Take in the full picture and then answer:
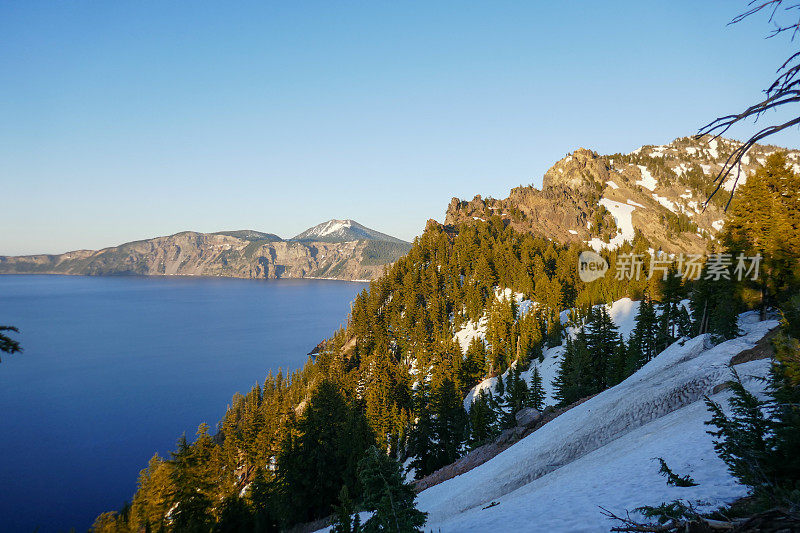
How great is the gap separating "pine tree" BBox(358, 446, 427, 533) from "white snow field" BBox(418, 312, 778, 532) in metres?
2.28

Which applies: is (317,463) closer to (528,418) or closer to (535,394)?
(528,418)

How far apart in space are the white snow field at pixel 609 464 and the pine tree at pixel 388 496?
7.47ft

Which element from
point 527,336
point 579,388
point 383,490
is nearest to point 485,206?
point 527,336

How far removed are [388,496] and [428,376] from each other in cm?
5726

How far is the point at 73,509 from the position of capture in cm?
5438

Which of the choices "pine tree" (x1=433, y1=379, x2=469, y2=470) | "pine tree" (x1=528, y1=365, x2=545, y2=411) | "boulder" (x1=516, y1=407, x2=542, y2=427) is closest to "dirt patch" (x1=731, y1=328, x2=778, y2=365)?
"boulder" (x1=516, y1=407, x2=542, y2=427)

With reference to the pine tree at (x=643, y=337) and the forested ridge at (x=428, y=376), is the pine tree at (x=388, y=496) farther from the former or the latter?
the pine tree at (x=643, y=337)

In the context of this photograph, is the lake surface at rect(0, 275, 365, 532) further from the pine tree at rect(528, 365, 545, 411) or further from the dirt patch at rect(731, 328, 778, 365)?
the dirt patch at rect(731, 328, 778, 365)

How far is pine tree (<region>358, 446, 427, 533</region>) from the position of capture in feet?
37.7

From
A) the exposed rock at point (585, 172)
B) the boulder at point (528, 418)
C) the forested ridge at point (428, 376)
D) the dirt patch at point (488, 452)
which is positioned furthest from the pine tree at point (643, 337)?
the exposed rock at point (585, 172)

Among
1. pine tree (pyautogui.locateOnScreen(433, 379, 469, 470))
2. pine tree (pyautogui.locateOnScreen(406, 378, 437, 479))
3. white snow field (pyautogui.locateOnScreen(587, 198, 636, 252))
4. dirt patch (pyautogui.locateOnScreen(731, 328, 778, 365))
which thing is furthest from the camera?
white snow field (pyautogui.locateOnScreen(587, 198, 636, 252))

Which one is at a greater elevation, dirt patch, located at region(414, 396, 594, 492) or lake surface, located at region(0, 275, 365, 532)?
dirt patch, located at region(414, 396, 594, 492)

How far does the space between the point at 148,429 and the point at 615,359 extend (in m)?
87.3

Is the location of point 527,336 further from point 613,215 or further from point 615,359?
point 613,215
